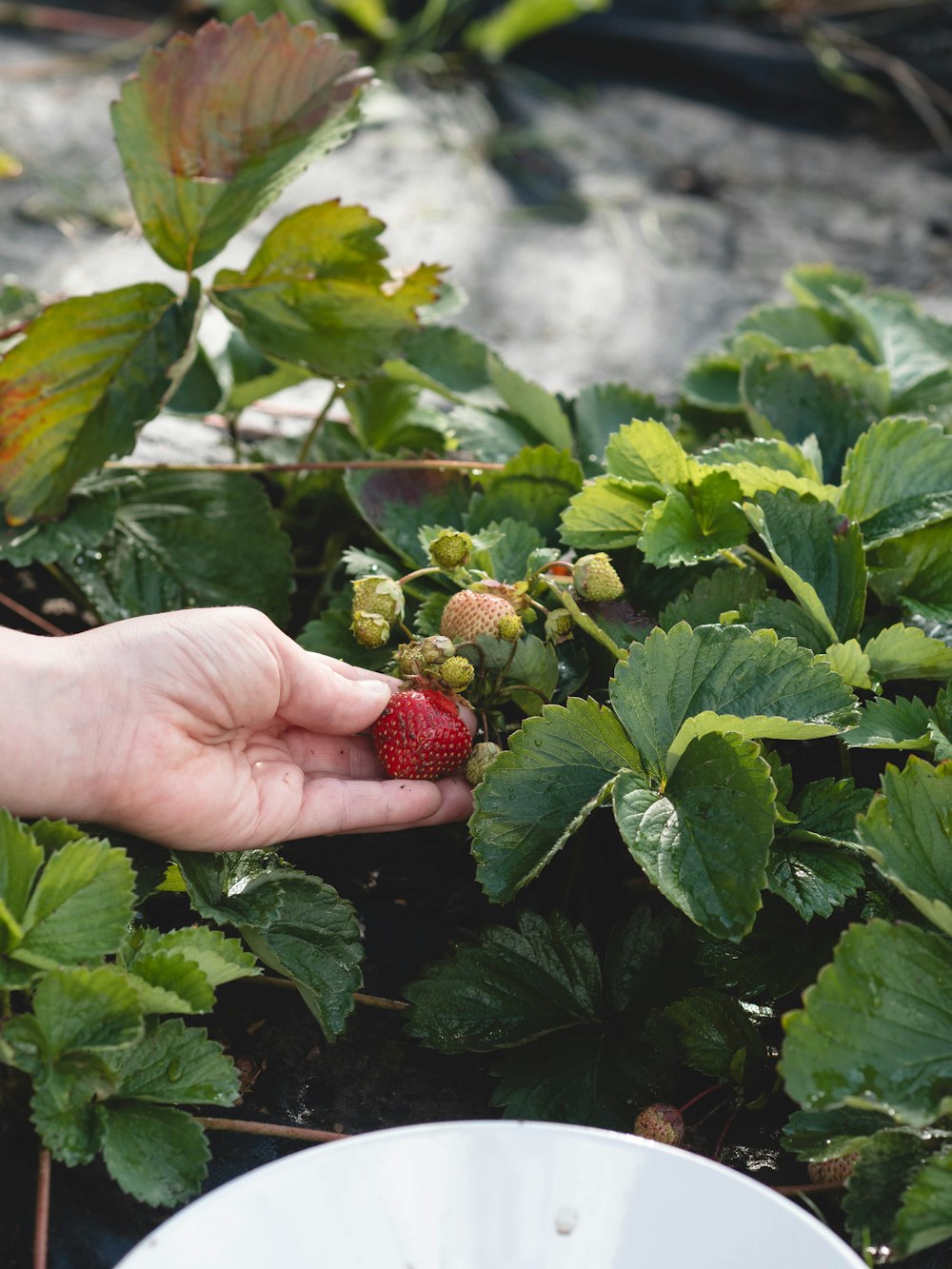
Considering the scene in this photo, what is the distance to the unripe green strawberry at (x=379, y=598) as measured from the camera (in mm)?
1162

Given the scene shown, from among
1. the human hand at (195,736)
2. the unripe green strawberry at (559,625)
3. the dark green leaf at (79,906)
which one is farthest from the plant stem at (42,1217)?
the unripe green strawberry at (559,625)

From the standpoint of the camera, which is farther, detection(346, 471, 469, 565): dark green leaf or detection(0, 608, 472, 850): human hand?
detection(346, 471, 469, 565): dark green leaf

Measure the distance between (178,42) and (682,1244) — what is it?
1.28 meters

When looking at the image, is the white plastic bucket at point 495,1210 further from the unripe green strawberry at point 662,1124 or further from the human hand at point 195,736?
the human hand at point 195,736

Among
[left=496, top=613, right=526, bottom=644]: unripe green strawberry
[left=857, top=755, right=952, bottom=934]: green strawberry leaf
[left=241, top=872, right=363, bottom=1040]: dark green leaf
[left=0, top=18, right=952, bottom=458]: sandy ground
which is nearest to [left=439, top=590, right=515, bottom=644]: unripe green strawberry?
[left=496, top=613, right=526, bottom=644]: unripe green strawberry

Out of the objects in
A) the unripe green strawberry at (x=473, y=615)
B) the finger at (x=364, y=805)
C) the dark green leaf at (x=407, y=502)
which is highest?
the unripe green strawberry at (x=473, y=615)

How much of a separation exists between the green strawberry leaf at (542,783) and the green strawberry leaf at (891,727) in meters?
0.20

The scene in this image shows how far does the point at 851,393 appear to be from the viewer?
151cm

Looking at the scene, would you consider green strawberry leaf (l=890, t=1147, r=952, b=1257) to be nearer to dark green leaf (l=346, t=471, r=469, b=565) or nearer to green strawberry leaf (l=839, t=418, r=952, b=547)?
green strawberry leaf (l=839, t=418, r=952, b=547)

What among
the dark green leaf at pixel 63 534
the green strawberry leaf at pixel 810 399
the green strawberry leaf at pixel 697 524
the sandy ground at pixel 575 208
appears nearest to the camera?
the green strawberry leaf at pixel 697 524

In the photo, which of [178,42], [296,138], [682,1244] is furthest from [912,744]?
[178,42]

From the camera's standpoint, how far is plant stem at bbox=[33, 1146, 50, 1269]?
2.91 ft

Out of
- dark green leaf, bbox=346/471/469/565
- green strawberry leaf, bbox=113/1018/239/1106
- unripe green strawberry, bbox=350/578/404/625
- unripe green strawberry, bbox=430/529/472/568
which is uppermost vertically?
unripe green strawberry, bbox=430/529/472/568

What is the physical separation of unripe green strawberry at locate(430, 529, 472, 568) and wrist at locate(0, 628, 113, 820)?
1.09 feet
